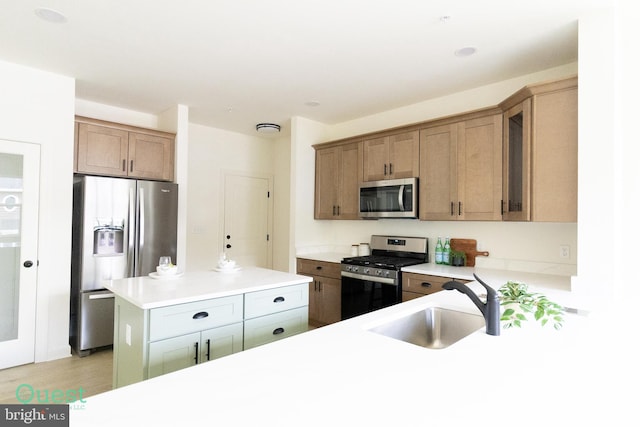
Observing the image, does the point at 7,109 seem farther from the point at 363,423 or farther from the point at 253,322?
the point at 363,423

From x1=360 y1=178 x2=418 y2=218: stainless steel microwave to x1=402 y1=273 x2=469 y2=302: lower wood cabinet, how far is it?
2.24ft

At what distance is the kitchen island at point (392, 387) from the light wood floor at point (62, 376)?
7.39 feet

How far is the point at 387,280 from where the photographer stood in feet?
10.9

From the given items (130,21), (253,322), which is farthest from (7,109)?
(253,322)

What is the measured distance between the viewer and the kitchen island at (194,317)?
1.91 m

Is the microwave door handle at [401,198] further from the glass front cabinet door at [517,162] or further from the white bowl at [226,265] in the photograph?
the white bowl at [226,265]

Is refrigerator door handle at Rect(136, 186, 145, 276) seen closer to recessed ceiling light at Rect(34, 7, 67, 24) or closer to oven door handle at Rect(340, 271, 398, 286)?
recessed ceiling light at Rect(34, 7, 67, 24)

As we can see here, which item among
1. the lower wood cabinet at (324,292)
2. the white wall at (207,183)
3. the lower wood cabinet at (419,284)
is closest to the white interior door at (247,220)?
the white wall at (207,183)

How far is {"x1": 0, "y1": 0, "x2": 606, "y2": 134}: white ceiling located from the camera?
7.29 ft

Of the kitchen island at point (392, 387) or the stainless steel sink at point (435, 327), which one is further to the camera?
the stainless steel sink at point (435, 327)

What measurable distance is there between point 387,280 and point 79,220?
300cm

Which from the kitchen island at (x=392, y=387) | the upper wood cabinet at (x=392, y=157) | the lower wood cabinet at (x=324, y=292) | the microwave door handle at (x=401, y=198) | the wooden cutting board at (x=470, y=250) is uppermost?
the upper wood cabinet at (x=392, y=157)

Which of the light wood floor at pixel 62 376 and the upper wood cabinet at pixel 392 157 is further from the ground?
the upper wood cabinet at pixel 392 157

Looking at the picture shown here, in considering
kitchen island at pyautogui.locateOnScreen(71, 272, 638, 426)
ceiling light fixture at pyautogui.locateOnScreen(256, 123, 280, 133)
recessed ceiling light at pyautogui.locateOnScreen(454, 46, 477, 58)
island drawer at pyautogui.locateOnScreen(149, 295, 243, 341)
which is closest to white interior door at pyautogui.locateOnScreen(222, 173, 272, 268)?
ceiling light fixture at pyautogui.locateOnScreen(256, 123, 280, 133)
